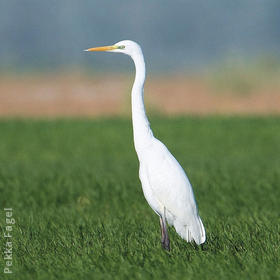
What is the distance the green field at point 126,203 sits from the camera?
272 inches

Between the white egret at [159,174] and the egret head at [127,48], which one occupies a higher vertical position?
the egret head at [127,48]

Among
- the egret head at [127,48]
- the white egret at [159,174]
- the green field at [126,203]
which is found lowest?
the green field at [126,203]

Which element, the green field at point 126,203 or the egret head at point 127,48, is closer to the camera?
the green field at point 126,203

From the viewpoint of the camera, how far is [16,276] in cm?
675

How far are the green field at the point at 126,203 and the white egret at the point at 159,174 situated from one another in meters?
0.31

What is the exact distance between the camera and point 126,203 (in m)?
12.9

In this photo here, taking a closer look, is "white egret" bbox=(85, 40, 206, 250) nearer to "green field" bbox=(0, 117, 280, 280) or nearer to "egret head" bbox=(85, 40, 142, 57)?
"egret head" bbox=(85, 40, 142, 57)

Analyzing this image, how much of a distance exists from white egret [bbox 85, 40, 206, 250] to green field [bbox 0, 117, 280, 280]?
0.31 metres

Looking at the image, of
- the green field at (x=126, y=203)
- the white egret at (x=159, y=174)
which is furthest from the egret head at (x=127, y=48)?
the green field at (x=126, y=203)

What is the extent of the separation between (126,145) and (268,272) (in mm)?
18626

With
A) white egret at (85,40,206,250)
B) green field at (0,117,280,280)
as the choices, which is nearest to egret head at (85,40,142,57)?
white egret at (85,40,206,250)

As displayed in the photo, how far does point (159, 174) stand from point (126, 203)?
5689mm

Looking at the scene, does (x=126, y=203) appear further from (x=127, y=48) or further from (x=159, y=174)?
(x=127, y=48)

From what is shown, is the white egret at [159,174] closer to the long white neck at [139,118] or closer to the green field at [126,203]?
the long white neck at [139,118]
